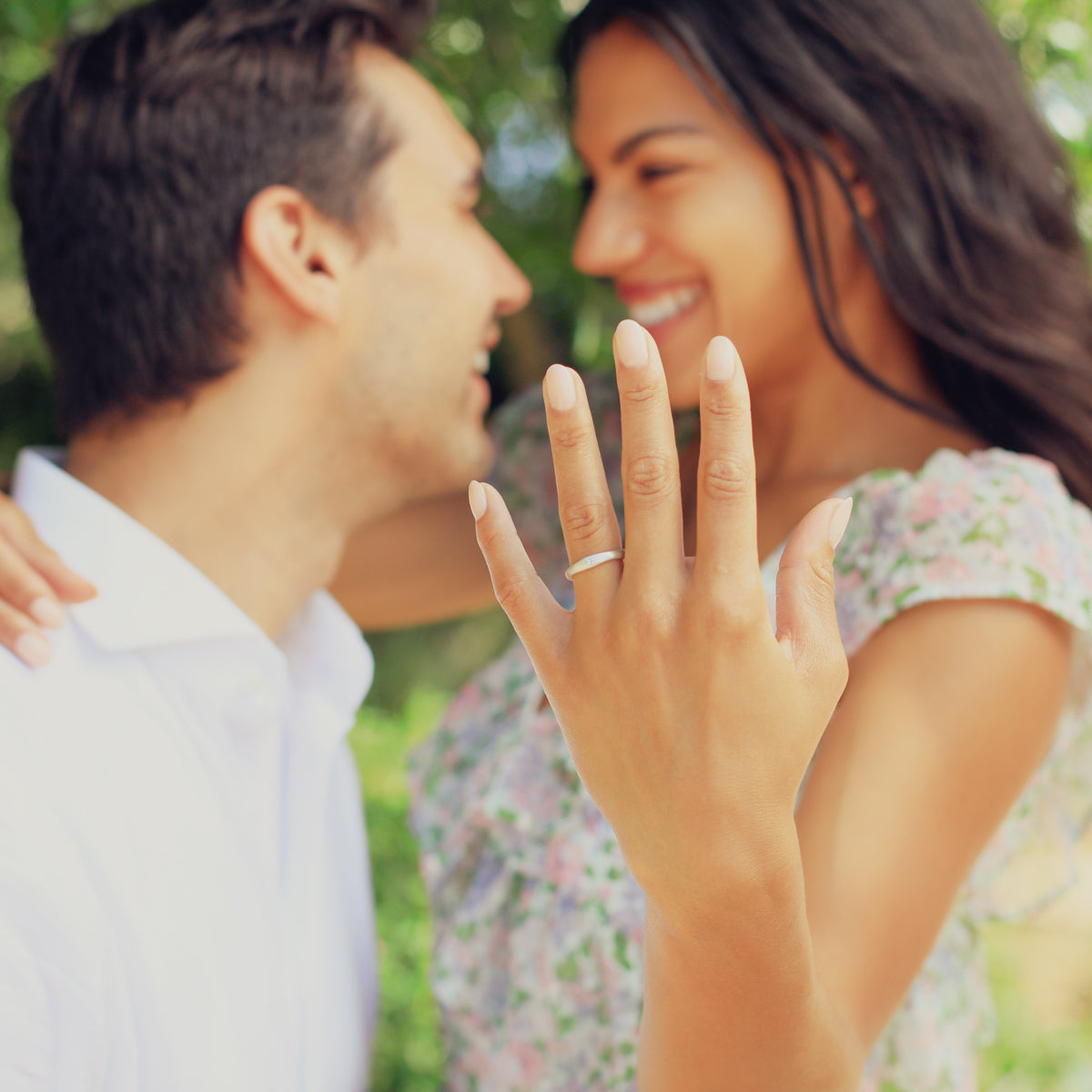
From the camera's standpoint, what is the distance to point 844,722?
1.36m

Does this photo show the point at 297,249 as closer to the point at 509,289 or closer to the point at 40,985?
the point at 509,289

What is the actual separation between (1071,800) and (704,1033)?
1239mm

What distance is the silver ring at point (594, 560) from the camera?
964mm

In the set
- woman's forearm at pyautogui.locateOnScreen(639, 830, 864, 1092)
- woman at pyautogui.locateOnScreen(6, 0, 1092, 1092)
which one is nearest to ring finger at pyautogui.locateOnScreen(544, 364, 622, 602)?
woman's forearm at pyautogui.locateOnScreen(639, 830, 864, 1092)

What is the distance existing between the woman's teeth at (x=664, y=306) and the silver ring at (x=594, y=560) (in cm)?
105

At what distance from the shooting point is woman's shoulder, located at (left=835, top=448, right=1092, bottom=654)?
1.36m

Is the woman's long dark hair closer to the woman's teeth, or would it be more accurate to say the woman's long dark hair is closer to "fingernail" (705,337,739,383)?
the woman's teeth

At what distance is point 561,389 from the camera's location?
92 cm

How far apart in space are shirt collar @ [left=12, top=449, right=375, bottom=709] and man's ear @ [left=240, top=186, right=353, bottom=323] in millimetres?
467

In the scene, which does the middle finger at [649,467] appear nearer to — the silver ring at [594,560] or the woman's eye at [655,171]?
the silver ring at [594,560]

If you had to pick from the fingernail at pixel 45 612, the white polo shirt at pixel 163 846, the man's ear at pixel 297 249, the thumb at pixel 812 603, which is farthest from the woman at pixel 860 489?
the fingernail at pixel 45 612

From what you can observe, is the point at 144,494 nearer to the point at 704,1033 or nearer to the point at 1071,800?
the point at 704,1033

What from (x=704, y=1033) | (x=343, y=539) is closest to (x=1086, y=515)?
(x=704, y=1033)

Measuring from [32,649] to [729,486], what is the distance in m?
0.95
